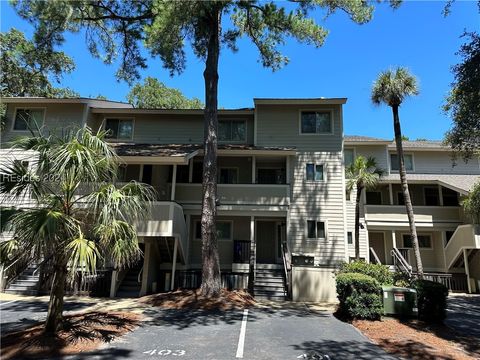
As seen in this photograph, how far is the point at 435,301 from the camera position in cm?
1030

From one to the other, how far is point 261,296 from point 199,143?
30.7ft

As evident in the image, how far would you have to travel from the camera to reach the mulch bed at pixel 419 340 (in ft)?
24.6

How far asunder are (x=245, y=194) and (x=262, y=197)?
0.89 meters

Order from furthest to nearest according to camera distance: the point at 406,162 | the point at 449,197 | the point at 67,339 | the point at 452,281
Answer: the point at 406,162, the point at 449,197, the point at 452,281, the point at 67,339

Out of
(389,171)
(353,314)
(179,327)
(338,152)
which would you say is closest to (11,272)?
(179,327)

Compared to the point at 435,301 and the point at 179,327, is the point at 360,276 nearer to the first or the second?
the point at 435,301

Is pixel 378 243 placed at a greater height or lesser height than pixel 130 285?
greater

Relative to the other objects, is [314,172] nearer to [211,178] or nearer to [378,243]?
[211,178]

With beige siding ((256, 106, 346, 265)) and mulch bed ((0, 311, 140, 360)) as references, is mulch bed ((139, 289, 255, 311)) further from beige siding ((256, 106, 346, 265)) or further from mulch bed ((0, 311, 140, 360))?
beige siding ((256, 106, 346, 265))

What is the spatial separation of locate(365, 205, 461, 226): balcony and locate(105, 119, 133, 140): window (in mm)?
15627

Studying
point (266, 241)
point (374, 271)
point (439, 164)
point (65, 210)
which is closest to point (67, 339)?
point (65, 210)

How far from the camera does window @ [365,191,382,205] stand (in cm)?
2396

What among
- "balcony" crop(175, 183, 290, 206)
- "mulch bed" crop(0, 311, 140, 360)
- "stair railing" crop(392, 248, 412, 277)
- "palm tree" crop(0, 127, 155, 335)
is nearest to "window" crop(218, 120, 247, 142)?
"balcony" crop(175, 183, 290, 206)

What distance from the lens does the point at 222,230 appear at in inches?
752
